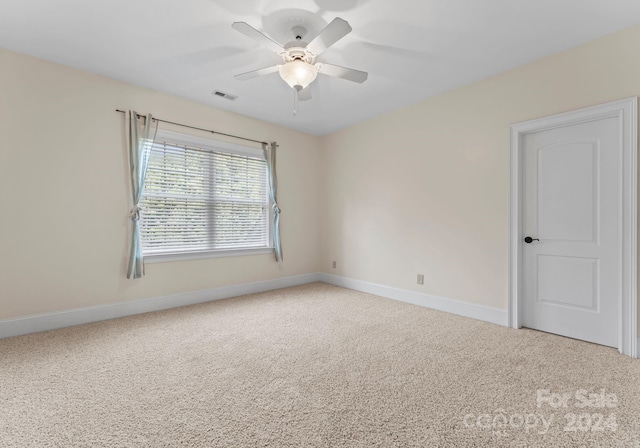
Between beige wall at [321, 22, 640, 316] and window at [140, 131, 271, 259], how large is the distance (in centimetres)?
146

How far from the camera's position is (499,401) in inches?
68.4

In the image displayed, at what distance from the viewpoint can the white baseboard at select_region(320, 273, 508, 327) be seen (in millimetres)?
3133

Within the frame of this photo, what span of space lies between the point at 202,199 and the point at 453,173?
3278 millimetres

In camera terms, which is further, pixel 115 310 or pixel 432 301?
pixel 432 301

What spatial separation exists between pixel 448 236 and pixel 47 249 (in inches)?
171

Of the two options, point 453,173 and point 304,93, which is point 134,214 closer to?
point 304,93

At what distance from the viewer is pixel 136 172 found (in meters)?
3.38

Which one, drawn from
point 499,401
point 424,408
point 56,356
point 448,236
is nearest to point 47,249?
point 56,356

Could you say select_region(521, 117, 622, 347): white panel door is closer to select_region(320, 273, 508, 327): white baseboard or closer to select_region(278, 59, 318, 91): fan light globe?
select_region(320, 273, 508, 327): white baseboard

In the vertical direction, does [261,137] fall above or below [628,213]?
above

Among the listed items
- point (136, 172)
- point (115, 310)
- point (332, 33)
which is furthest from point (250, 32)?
point (115, 310)

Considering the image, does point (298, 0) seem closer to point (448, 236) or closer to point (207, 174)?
point (207, 174)

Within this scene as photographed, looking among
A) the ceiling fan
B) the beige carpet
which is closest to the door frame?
the beige carpet

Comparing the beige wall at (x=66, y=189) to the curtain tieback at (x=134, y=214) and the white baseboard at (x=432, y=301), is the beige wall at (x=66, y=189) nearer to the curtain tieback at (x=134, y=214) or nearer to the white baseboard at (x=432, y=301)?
the curtain tieback at (x=134, y=214)
